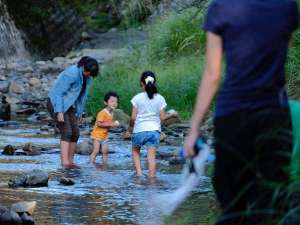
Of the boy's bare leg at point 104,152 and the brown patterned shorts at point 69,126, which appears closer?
the brown patterned shorts at point 69,126

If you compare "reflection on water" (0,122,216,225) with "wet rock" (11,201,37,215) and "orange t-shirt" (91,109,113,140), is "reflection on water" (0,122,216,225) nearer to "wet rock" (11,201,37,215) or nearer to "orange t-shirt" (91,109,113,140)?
"wet rock" (11,201,37,215)

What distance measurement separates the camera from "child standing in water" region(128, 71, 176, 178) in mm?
10414

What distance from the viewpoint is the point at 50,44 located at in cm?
3700

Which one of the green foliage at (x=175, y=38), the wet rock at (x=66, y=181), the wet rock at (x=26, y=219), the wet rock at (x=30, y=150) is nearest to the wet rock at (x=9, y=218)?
the wet rock at (x=26, y=219)

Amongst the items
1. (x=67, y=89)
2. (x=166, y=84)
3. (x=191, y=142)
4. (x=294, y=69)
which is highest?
(x=166, y=84)

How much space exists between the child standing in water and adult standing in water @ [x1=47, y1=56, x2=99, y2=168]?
0.92 meters

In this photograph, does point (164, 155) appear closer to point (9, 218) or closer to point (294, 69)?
point (294, 69)

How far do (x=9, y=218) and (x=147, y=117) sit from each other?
12.4 feet

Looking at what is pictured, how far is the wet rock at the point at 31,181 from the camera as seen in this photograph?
928 cm

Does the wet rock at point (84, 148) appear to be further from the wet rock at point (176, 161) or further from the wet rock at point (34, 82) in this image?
the wet rock at point (34, 82)

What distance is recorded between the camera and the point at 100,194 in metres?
9.11

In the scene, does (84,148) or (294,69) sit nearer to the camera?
(294,69)

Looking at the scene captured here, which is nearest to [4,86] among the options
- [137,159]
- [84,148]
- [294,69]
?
[84,148]

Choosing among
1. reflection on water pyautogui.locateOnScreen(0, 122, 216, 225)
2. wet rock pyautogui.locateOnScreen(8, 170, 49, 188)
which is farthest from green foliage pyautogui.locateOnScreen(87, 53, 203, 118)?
wet rock pyautogui.locateOnScreen(8, 170, 49, 188)
